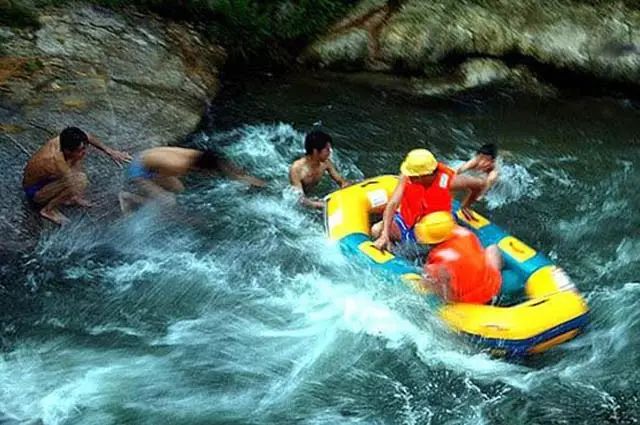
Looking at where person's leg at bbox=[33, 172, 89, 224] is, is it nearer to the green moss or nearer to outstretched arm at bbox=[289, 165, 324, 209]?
outstretched arm at bbox=[289, 165, 324, 209]

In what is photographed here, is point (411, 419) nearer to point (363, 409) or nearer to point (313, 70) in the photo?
point (363, 409)

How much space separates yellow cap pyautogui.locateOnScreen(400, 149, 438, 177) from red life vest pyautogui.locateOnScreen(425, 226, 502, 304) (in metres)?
0.68

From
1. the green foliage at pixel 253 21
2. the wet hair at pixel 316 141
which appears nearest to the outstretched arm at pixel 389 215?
the wet hair at pixel 316 141

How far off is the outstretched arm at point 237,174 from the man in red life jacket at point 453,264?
6.53 ft

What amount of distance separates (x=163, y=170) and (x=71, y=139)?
814 millimetres

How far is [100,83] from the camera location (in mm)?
10016

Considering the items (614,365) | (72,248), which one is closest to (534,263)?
(614,365)

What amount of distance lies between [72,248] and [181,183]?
46.1 inches

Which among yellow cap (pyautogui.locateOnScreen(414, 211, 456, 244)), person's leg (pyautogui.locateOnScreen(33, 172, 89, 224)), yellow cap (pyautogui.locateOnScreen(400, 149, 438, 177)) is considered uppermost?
yellow cap (pyautogui.locateOnScreen(400, 149, 438, 177))

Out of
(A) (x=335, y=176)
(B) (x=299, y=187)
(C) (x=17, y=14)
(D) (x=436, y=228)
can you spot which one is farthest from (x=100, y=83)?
(D) (x=436, y=228)

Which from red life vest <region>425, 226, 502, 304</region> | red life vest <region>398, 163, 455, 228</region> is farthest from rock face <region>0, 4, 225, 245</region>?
red life vest <region>425, 226, 502, 304</region>

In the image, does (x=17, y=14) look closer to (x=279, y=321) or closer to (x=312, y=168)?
(x=312, y=168)

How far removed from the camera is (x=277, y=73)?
447 inches

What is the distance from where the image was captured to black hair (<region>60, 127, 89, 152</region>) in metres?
7.89
